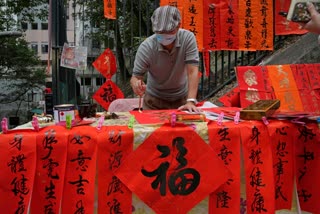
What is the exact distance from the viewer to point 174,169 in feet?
5.35

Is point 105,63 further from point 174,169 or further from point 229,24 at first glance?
point 174,169

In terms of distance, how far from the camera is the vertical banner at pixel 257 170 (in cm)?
169

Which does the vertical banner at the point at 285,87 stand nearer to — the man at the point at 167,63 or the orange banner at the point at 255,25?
the man at the point at 167,63

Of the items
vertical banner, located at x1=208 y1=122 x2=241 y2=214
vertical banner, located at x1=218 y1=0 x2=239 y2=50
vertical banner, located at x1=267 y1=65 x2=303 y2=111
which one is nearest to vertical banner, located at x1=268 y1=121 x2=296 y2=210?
vertical banner, located at x1=208 y1=122 x2=241 y2=214

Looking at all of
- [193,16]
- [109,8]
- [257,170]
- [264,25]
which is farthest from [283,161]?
[109,8]

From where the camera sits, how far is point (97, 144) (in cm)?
158

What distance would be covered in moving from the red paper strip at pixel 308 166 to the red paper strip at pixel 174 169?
45cm

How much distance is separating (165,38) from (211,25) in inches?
110

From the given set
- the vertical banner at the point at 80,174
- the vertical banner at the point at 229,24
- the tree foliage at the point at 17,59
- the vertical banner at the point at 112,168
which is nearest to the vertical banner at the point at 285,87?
the vertical banner at the point at 229,24

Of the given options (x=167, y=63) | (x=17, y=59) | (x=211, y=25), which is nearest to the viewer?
(x=167, y=63)

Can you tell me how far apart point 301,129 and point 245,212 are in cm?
51

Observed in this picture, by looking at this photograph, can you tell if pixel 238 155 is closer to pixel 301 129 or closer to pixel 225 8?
pixel 301 129

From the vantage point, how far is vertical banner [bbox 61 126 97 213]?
156 centimetres

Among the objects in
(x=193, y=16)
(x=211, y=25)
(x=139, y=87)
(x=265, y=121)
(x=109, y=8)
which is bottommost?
(x=265, y=121)
